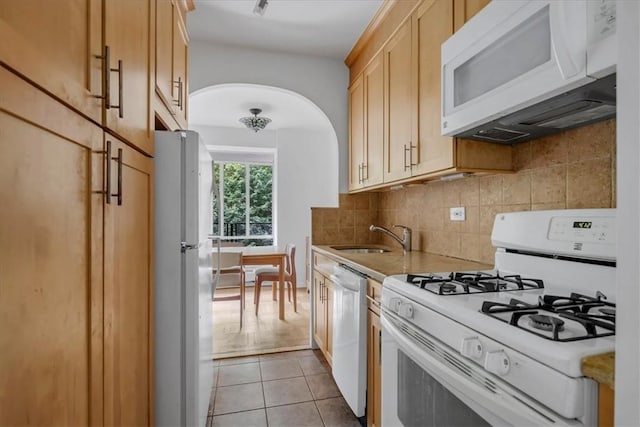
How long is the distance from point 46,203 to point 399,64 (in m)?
1.94

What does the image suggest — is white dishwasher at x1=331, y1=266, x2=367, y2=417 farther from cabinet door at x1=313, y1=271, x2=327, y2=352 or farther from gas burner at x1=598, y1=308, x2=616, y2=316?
gas burner at x1=598, y1=308, x2=616, y2=316

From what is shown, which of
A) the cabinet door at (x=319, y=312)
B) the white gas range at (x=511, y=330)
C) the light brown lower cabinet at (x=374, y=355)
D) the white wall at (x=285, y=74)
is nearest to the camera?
the white gas range at (x=511, y=330)

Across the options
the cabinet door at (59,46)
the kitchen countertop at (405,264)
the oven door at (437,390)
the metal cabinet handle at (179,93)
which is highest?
the metal cabinet handle at (179,93)

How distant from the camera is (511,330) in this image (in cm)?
73

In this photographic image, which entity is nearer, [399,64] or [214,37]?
[399,64]

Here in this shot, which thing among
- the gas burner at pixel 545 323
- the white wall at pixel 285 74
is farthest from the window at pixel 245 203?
the gas burner at pixel 545 323

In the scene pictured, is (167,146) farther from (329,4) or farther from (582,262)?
(582,262)

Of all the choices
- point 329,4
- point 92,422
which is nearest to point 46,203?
point 92,422

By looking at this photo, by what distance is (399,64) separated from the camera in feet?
6.64

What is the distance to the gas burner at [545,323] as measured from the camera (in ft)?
2.32

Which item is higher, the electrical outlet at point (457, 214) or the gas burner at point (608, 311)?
the electrical outlet at point (457, 214)

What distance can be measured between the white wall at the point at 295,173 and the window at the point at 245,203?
0.37m

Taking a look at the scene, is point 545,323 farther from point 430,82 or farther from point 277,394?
point 277,394

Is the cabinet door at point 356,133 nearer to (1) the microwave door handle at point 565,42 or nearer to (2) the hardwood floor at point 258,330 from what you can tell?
(2) the hardwood floor at point 258,330
